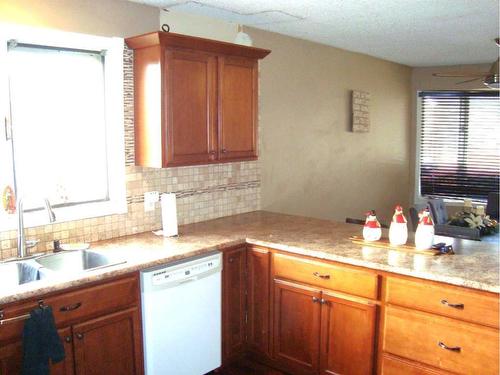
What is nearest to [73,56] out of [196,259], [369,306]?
[196,259]

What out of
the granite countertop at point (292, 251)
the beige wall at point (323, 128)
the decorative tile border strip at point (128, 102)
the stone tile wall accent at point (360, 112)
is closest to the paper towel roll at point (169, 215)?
the granite countertop at point (292, 251)

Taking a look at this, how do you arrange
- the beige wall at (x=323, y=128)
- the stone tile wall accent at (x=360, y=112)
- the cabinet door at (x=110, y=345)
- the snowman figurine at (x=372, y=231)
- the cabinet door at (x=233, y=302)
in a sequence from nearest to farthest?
the cabinet door at (x=110, y=345) < the snowman figurine at (x=372, y=231) < the cabinet door at (x=233, y=302) < the beige wall at (x=323, y=128) < the stone tile wall accent at (x=360, y=112)

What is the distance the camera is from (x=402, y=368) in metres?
2.54

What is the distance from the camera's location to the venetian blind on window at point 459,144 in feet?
20.2

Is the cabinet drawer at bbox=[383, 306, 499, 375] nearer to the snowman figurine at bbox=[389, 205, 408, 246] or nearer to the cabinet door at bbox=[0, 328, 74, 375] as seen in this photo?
the snowman figurine at bbox=[389, 205, 408, 246]

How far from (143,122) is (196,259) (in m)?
0.92

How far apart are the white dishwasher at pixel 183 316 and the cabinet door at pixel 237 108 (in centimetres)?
85

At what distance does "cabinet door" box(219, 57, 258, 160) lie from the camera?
3.32 metres

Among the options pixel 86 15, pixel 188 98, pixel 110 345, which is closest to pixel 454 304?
pixel 110 345

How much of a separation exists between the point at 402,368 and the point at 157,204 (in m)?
1.81

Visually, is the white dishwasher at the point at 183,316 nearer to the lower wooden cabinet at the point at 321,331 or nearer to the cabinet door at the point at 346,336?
the lower wooden cabinet at the point at 321,331

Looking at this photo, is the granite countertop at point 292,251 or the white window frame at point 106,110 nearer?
the granite countertop at point 292,251

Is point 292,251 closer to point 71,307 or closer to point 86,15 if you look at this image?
point 71,307

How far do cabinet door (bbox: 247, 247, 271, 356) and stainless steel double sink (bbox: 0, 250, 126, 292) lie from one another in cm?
88
